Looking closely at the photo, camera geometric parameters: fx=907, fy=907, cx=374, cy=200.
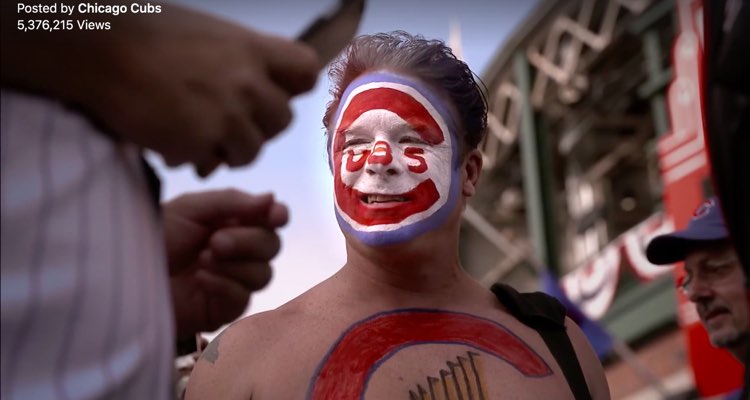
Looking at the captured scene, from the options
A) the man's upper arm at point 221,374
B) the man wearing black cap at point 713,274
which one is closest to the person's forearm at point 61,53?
the man's upper arm at point 221,374

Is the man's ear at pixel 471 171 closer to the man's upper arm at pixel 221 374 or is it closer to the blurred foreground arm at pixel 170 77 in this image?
the man's upper arm at pixel 221 374

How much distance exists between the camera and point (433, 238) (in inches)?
93.0

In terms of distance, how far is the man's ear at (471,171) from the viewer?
99.3 inches

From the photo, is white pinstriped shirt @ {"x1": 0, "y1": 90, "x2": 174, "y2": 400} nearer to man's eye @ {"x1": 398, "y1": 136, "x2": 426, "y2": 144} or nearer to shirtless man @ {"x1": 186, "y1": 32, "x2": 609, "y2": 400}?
shirtless man @ {"x1": 186, "y1": 32, "x2": 609, "y2": 400}

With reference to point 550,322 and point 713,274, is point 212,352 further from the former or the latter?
point 713,274

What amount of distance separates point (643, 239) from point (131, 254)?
732 centimetres

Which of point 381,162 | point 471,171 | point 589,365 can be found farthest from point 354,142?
point 589,365

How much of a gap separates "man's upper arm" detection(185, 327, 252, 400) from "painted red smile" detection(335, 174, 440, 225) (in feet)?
1.41

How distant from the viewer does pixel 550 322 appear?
2.45 metres

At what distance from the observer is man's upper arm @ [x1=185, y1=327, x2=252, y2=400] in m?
2.12

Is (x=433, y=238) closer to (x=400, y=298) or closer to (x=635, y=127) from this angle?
(x=400, y=298)

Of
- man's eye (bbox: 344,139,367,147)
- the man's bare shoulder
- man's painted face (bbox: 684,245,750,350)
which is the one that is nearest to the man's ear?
man's eye (bbox: 344,139,367,147)

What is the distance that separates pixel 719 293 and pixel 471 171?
0.92 meters

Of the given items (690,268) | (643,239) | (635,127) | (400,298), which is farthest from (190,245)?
(635,127)
